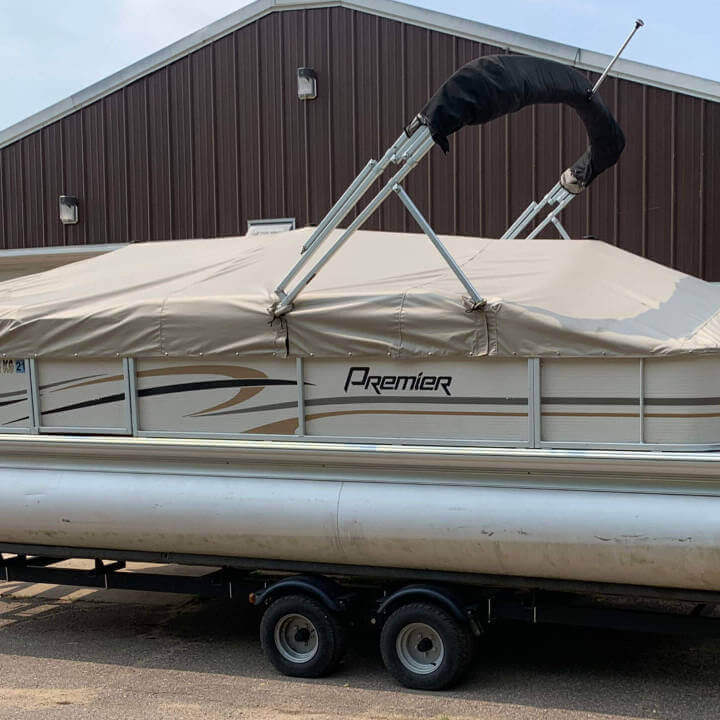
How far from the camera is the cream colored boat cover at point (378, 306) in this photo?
17.7 feet

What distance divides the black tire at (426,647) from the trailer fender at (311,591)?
0.33 meters

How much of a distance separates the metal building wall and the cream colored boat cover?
4.51 m

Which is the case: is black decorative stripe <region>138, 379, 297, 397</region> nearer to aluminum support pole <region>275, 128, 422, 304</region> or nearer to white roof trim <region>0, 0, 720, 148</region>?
aluminum support pole <region>275, 128, 422, 304</region>

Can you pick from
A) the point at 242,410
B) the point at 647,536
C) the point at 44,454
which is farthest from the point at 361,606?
the point at 44,454

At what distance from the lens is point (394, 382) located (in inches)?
225

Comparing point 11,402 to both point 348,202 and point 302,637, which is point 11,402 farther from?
point 348,202

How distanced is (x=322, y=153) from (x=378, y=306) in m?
7.14

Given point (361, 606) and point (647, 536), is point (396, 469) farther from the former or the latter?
point (647, 536)

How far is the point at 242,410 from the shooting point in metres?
6.08

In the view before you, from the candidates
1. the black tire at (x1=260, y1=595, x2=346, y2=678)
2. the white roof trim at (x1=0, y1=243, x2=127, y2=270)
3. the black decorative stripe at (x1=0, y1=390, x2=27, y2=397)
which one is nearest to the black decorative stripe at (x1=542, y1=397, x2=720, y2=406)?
the black tire at (x1=260, y1=595, x2=346, y2=678)

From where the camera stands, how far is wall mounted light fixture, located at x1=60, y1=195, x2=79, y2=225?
45.0 ft

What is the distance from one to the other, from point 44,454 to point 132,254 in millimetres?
1984

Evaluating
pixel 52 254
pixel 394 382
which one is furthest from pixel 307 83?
pixel 394 382

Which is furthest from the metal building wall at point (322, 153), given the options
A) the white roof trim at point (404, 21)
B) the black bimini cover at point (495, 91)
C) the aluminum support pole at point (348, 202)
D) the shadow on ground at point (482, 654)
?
the aluminum support pole at point (348, 202)
